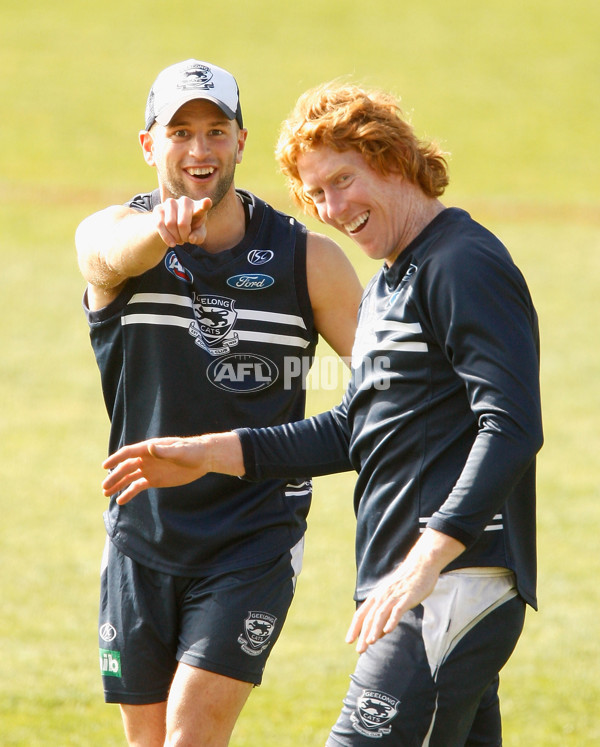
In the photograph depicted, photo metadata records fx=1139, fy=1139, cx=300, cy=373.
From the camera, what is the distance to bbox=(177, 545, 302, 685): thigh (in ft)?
11.6

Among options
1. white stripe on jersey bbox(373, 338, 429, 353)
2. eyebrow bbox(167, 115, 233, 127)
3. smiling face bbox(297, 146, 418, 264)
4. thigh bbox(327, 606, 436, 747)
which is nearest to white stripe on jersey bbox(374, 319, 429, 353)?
white stripe on jersey bbox(373, 338, 429, 353)

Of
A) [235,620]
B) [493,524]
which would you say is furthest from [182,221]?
[235,620]

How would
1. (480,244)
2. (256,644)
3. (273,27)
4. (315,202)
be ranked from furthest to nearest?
(273,27) < (256,644) < (315,202) < (480,244)

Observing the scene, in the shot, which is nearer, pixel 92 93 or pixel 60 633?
pixel 60 633

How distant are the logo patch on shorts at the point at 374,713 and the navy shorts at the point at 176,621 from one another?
0.77 meters

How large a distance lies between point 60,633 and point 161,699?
3369 millimetres

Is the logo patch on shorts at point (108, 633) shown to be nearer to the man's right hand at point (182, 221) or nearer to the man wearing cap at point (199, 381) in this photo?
the man wearing cap at point (199, 381)

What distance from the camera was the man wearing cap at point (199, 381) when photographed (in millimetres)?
3621

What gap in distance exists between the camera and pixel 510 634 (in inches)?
115

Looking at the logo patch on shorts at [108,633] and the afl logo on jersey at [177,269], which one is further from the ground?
the afl logo on jersey at [177,269]

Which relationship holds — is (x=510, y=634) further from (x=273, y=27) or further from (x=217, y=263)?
(x=273, y=27)

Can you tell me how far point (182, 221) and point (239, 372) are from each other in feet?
2.56

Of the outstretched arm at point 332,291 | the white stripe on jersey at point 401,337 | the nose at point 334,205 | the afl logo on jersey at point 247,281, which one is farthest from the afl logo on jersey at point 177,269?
the white stripe on jersey at point 401,337

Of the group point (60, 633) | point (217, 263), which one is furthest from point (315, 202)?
point (60, 633)
